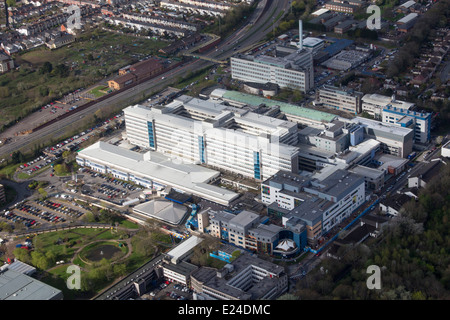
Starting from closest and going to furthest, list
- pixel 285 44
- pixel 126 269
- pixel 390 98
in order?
1. pixel 126 269
2. pixel 390 98
3. pixel 285 44

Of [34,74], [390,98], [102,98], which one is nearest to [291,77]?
[390,98]

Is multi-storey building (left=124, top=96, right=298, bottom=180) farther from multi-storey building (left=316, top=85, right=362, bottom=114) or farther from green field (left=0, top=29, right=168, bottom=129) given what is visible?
green field (left=0, top=29, right=168, bottom=129)

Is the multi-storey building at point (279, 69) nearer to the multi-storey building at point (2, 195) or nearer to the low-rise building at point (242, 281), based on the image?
the multi-storey building at point (2, 195)

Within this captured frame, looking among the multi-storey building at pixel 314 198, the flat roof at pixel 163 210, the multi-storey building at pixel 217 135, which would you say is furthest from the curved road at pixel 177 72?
the multi-storey building at pixel 314 198

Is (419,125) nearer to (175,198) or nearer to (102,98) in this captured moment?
(175,198)

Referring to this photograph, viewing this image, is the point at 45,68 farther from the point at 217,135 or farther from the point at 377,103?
the point at 377,103

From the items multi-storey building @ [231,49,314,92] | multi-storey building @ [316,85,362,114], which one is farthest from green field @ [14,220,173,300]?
multi-storey building @ [231,49,314,92]
